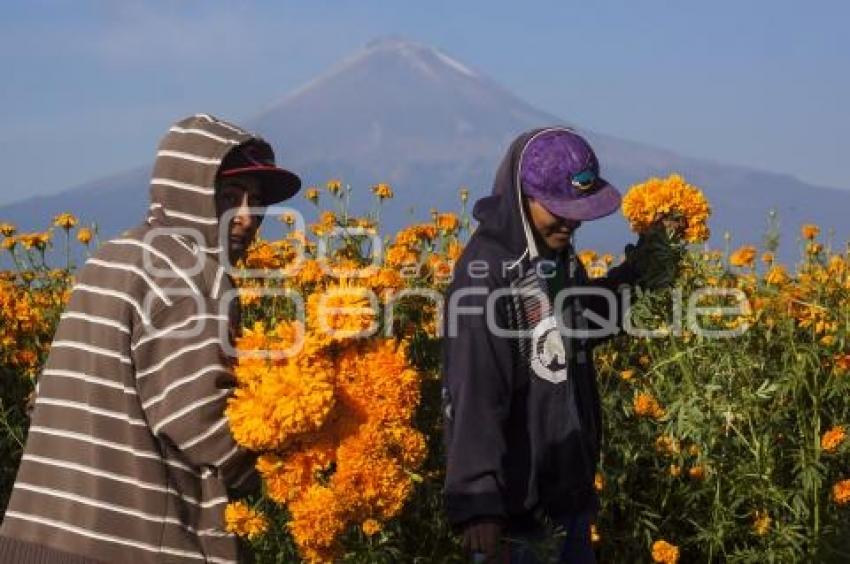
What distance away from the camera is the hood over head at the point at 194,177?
9.65 feet

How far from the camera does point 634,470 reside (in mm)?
4816

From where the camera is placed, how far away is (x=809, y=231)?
6465 millimetres

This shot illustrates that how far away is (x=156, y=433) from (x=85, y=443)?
0.67 ft

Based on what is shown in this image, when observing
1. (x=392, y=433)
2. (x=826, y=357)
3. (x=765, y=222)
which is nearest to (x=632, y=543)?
(x=826, y=357)

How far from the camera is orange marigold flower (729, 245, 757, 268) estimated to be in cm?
583

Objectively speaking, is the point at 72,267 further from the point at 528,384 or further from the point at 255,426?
the point at 255,426

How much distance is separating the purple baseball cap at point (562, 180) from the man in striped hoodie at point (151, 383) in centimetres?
61

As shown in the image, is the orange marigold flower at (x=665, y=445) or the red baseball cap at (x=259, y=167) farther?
the orange marigold flower at (x=665, y=445)

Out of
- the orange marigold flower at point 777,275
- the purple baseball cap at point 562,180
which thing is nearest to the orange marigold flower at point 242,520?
the purple baseball cap at point 562,180

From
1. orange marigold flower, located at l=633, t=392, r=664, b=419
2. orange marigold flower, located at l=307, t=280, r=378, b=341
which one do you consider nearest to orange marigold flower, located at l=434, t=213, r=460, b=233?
orange marigold flower, located at l=633, t=392, r=664, b=419

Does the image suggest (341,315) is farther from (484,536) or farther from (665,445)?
(665,445)

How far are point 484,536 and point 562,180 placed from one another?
2.75 feet

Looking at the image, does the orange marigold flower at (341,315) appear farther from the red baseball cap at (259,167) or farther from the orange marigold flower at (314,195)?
the orange marigold flower at (314,195)

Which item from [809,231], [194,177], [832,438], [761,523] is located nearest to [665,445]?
[761,523]
